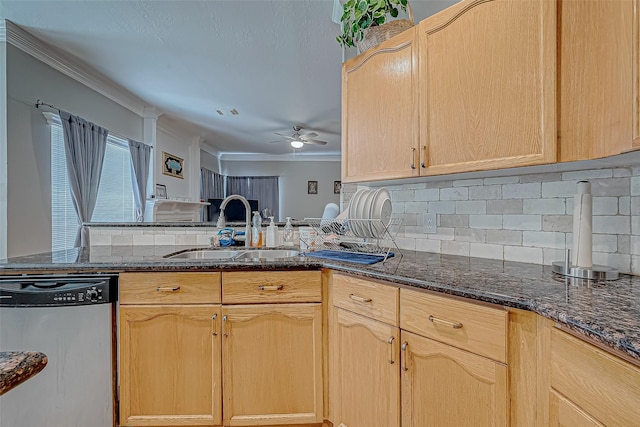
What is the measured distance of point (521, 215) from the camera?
153 cm

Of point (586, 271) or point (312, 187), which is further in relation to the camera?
point (312, 187)

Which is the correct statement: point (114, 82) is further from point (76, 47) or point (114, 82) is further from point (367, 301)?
point (367, 301)

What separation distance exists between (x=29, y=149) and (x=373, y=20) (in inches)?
116

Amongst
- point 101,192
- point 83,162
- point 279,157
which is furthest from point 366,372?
point 279,157

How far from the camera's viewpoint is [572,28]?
111 cm

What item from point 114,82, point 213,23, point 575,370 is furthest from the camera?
point 114,82

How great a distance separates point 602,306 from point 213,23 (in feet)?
9.23

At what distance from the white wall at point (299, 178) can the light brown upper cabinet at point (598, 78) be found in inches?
282

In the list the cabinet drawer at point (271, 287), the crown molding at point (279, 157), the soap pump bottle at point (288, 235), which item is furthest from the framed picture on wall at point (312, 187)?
the cabinet drawer at point (271, 287)

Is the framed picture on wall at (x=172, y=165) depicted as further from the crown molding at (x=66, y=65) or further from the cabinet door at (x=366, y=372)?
the cabinet door at (x=366, y=372)

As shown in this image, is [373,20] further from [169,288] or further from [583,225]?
[169,288]

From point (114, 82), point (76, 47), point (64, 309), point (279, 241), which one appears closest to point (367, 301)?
point (279, 241)

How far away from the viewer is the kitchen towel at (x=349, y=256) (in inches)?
60.6

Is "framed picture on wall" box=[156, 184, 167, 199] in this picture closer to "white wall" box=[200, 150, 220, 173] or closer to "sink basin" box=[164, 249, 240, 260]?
"white wall" box=[200, 150, 220, 173]
